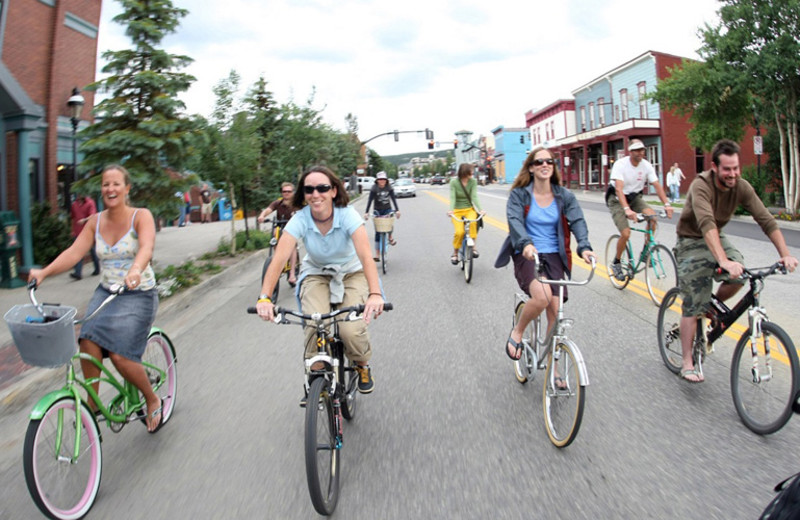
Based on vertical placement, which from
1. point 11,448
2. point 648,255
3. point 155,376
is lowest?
Result: point 11,448

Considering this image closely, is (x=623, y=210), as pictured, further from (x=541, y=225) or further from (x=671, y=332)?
(x=541, y=225)

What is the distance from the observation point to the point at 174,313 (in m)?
8.71

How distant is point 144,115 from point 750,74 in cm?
1650

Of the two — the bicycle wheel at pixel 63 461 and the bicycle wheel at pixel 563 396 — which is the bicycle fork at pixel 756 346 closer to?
the bicycle wheel at pixel 563 396

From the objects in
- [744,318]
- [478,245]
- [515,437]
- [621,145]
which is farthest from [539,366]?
[621,145]

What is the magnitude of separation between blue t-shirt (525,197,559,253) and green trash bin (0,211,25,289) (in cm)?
971

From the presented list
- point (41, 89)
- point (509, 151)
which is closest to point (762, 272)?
point (41, 89)

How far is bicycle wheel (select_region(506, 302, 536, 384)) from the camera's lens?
4.64 metres

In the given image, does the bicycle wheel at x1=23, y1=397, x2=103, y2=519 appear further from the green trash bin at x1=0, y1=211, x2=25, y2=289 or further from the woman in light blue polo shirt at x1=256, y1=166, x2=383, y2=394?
the green trash bin at x1=0, y1=211, x2=25, y2=289

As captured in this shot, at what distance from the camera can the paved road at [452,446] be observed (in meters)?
3.17

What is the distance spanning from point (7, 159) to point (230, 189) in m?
4.79

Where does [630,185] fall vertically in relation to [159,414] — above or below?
above

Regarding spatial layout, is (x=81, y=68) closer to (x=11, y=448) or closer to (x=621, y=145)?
(x=11, y=448)

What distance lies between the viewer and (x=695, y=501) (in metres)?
3.05
